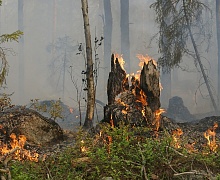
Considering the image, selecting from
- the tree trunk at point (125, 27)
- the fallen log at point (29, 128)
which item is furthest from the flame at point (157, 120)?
the tree trunk at point (125, 27)

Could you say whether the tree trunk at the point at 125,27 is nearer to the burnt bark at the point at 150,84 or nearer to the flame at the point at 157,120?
the burnt bark at the point at 150,84

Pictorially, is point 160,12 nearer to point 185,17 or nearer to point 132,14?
point 185,17

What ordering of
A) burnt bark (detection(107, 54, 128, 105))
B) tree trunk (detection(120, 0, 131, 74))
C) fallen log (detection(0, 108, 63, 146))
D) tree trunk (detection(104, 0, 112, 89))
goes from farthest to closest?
tree trunk (detection(104, 0, 112, 89)), tree trunk (detection(120, 0, 131, 74)), burnt bark (detection(107, 54, 128, 105)), fallen log (detection(0, 108, 63, 146))

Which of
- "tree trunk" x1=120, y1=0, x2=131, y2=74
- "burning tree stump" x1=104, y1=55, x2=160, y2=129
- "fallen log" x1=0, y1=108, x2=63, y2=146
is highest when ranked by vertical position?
"tree trunk" x1=120, y1=0, x2=131, y2=74

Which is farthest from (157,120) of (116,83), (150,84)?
(116,83)

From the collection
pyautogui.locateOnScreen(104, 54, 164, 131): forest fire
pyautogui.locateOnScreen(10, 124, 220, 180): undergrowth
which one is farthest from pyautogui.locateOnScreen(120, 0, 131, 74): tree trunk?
pyautogui.locateOnScreen(10, 124, 220, 180): undergrowth

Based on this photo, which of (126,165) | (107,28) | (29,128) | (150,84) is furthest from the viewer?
(107,28)

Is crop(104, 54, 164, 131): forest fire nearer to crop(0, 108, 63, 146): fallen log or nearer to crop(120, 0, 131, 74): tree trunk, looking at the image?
crop(0, 108, 63, 146): fallen log

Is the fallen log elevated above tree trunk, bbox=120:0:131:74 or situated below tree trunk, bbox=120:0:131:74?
below

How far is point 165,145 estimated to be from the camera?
5.62m

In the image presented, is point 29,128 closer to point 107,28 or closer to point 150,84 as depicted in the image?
point 150,84

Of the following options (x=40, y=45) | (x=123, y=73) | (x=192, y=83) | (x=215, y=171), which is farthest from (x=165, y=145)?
(x=40, y=45)

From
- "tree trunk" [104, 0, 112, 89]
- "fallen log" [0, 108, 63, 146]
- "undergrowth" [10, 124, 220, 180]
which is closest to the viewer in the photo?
"undergrowth" [10, 124, 220, 180]

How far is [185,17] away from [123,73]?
10.5 metres
